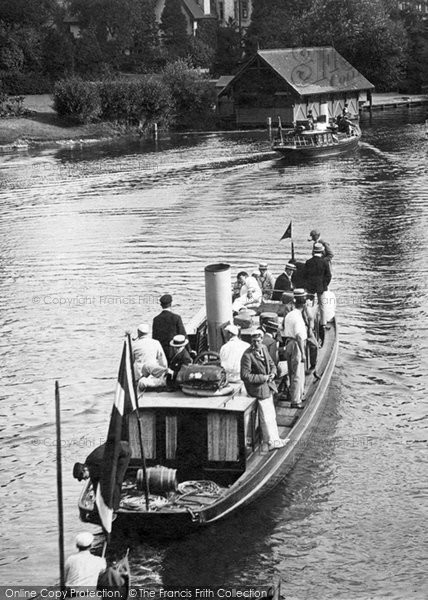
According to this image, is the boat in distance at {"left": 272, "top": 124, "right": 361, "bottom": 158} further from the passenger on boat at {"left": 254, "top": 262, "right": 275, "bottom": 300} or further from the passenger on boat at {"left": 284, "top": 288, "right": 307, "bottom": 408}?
the passenger on boat at {"left": 284, "top": 288, "right": 307, "bottom": 408}

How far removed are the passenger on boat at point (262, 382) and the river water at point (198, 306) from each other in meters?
1.40

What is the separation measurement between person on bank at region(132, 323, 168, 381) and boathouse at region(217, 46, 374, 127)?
247 ft

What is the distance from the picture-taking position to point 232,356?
60.2 ft

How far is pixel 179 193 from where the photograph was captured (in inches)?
2168

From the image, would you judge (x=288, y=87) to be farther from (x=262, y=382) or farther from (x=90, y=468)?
(x=90, y=468)

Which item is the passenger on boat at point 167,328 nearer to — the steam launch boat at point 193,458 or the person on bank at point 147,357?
the person on bank at point 147,357

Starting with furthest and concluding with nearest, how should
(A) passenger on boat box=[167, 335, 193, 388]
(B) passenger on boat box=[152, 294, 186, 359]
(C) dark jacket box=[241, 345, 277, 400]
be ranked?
(B) passenger on boat box=[152, 294, 186, 359] → (A) passenger on boat box=[167, 335, 193, 388] → (C) dark jacket box=[241, 345, 277, 400]

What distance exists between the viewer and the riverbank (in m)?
83.6

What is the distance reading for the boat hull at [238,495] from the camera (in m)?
16.2

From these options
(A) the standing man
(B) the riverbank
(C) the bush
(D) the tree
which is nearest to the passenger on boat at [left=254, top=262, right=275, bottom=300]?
(A) the standing man

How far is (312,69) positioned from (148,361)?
8306cm

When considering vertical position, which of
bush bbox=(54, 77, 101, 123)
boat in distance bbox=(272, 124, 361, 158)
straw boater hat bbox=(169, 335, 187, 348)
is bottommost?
straw boater hat bbox=(169, 335, 187, 348)

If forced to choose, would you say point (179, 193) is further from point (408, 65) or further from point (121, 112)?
point (408, 65)

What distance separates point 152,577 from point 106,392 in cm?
881
